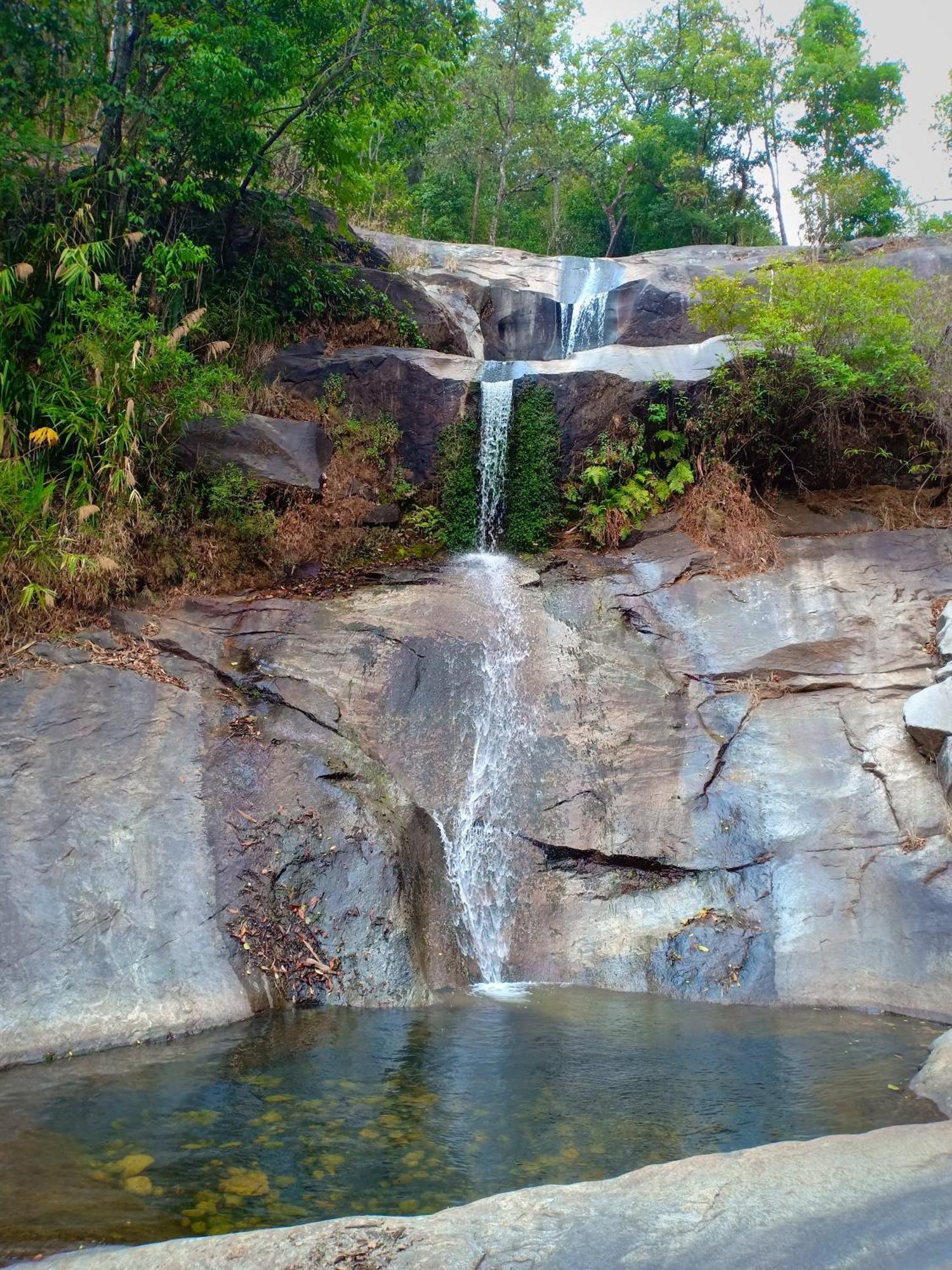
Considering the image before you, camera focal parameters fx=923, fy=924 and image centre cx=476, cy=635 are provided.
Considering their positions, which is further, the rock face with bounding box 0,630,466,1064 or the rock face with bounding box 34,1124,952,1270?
the rock face with bounding box 0,630,466,1064

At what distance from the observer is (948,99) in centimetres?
2234

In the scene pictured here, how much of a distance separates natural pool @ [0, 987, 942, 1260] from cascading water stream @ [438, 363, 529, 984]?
986 millimetres

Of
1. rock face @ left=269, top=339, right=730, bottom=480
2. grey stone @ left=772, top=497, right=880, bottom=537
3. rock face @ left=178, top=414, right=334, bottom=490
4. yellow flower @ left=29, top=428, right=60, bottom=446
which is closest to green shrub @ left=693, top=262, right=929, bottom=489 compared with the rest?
grey stone @ left=772, top=497, right=880, bottom=537

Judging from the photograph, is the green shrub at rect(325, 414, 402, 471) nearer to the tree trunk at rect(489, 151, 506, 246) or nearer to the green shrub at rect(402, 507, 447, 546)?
the green shrub at rect(402, 507, 447, 546)

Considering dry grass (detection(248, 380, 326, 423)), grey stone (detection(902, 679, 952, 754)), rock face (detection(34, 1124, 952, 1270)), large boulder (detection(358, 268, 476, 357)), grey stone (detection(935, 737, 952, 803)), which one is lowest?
rock face (detection(34, 1124, 952, 1270))

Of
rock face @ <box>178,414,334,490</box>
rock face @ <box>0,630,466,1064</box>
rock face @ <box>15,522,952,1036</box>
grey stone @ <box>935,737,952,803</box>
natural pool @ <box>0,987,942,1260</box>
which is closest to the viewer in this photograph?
natural pool @ <box>0,987,942,1260</box>

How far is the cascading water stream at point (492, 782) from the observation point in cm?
755

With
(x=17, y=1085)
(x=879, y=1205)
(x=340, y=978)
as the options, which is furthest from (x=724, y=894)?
(x=17, y=1085)

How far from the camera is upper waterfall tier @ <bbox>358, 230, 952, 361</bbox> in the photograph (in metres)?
16.0

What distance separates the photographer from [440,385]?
12117 mm

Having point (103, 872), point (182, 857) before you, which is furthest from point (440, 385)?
point (103, 872)

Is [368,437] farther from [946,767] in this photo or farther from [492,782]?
[946,767]

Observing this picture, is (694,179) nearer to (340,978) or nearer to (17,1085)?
(340,978)

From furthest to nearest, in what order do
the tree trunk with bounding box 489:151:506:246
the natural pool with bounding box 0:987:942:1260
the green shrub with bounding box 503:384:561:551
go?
the tree trunk with bounding box 489:151:506:246 → the green shrub with bounding box 503:384:561:551 → the natural pool with bounding box 0:987:942:1260
